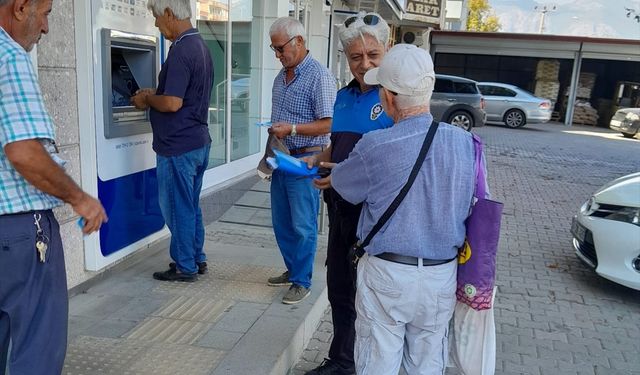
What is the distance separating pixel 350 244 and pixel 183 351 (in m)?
1.04

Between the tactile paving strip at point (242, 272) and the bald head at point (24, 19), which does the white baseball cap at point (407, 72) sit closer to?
the bald head at point (24, 19)

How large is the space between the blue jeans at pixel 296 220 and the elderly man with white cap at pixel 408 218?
3.98ft

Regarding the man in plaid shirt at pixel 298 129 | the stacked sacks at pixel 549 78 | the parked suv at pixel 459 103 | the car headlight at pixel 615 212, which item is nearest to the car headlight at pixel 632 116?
the stacked sacks at pixel 549 78

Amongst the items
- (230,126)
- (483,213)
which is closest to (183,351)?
(483,213)

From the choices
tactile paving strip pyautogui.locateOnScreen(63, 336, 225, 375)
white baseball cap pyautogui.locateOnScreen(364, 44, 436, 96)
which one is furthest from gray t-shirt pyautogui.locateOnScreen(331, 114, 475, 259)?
tactile paving strip pyautogui.locateOnScreen(63, 336, 225, 375)

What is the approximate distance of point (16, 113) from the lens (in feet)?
5.64

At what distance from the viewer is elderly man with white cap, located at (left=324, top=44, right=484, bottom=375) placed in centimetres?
200

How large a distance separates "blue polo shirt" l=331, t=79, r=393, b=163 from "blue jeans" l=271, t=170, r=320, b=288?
780 millimetres

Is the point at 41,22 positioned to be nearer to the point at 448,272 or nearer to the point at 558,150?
the point at 448,272

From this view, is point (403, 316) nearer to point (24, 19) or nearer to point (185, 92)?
point (24, 19)

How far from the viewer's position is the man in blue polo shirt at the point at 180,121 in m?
3.34

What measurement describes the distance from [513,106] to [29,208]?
728 inches

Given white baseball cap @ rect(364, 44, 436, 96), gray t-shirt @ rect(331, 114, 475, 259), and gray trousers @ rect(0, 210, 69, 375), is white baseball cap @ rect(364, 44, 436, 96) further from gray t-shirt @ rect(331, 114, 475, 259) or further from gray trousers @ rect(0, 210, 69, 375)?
gray trousers @ rect(0, 210, 69, 375)

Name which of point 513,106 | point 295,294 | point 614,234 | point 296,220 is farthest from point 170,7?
point 513,106
